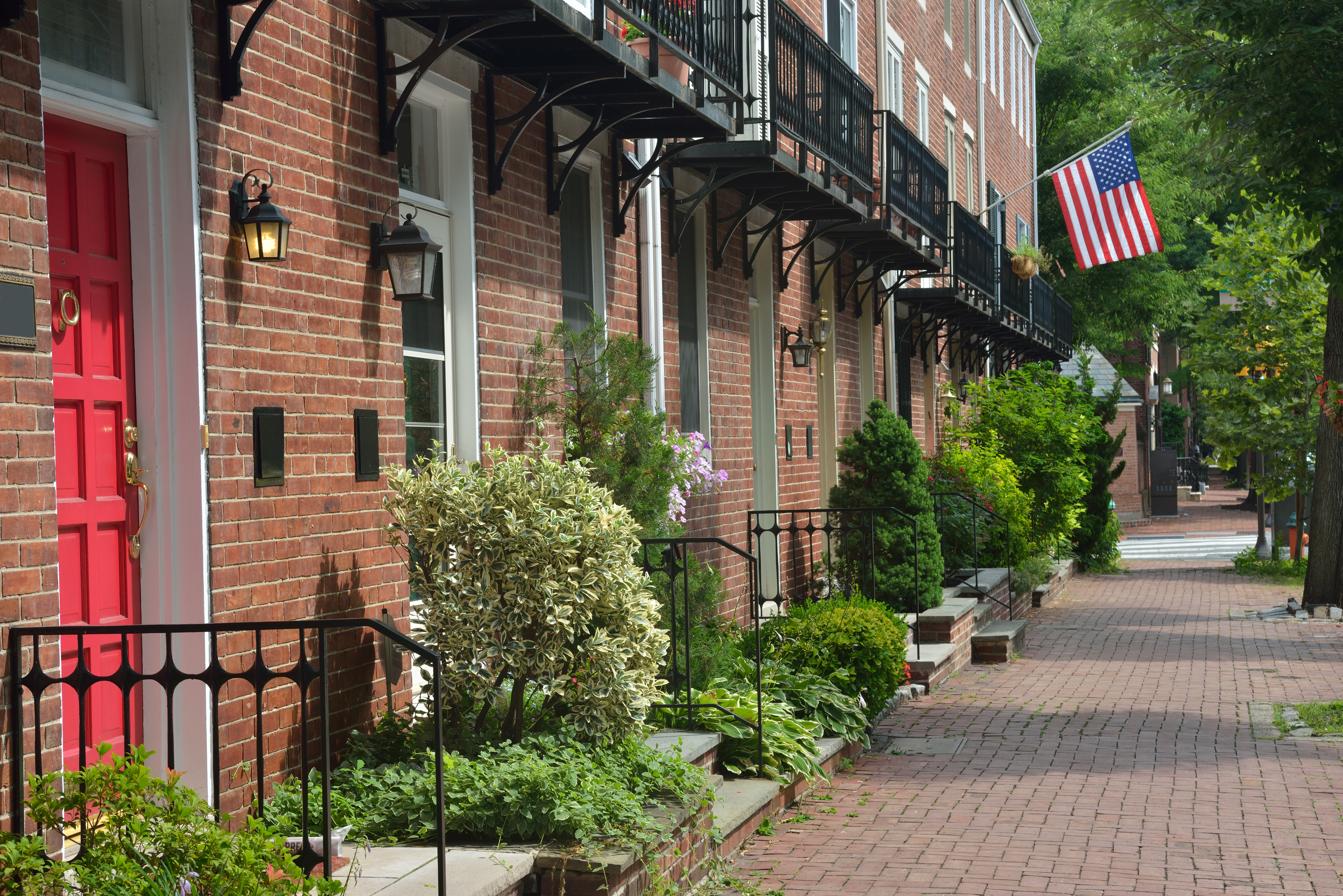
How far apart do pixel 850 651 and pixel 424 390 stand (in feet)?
11.5

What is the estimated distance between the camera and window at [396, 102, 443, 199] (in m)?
6.43

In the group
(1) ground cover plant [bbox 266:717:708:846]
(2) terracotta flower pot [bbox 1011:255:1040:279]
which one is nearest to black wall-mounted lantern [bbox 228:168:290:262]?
(1) ground cover plant [bbox 266:717:708:846]

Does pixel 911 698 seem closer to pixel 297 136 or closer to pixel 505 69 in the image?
pixel 505 69

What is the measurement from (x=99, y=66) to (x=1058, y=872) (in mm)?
4851

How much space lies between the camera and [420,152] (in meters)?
6.57

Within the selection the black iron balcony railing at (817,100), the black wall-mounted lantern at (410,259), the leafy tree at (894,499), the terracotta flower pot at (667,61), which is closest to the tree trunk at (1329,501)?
the leafy tree at (894,499)

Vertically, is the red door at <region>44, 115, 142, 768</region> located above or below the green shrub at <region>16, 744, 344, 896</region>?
above

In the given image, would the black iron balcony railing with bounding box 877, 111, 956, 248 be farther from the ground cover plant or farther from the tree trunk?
the ground cover plant

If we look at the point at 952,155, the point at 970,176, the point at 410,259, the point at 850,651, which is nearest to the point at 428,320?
the point at 410,259

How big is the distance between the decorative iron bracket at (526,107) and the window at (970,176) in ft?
52.8

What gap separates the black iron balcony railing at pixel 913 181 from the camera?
12.8 meters

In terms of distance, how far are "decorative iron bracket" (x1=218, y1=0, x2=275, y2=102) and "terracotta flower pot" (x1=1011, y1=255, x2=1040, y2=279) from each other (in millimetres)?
18696

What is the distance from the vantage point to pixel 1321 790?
23.9 feet

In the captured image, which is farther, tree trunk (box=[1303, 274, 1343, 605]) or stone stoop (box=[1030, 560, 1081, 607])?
stone stoop (box=[1030, 560, 1081, 607])
